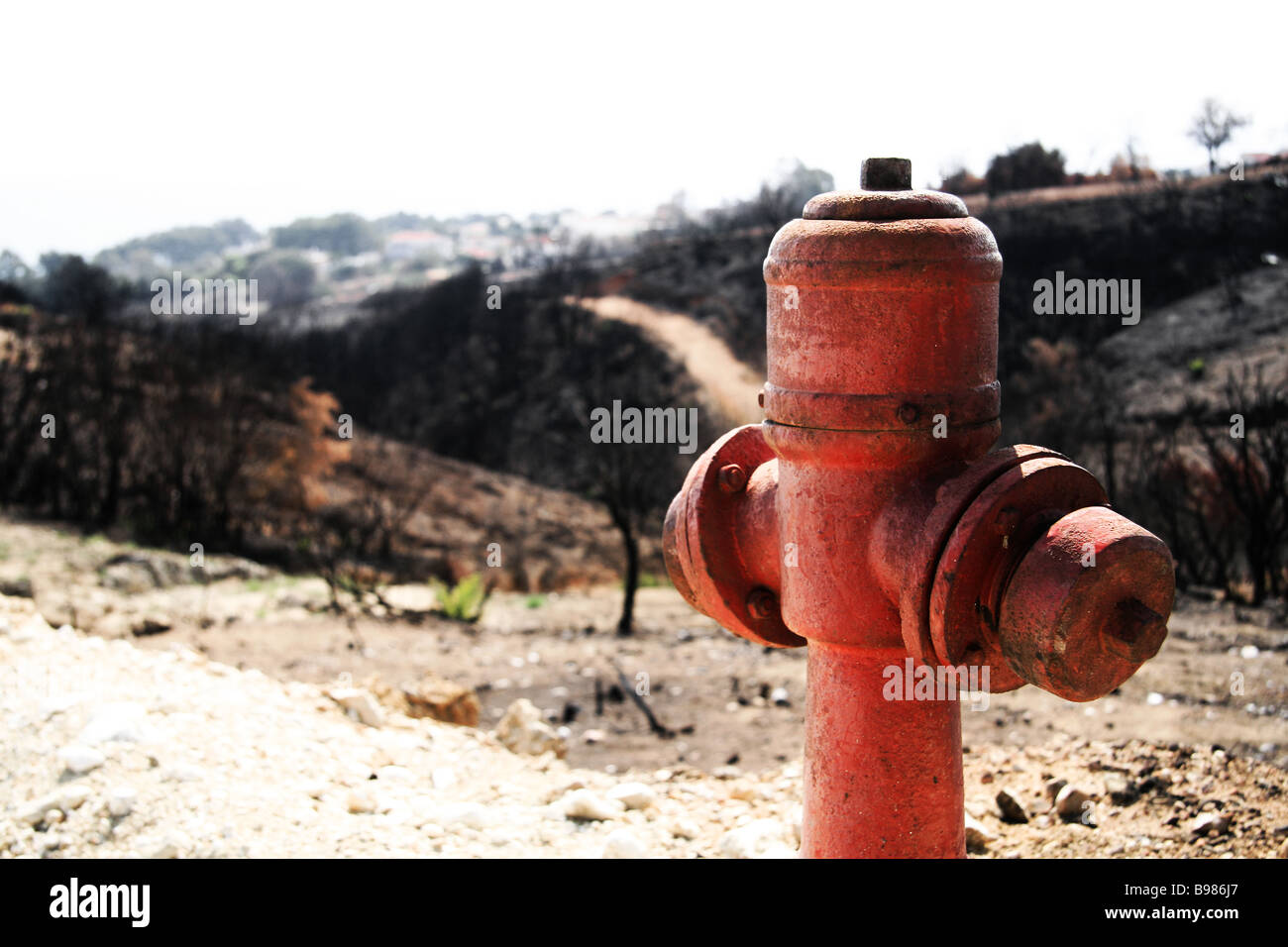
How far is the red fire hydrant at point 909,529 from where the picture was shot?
7.18 feet

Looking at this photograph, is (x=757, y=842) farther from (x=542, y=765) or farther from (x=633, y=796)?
(x=542, y=765)

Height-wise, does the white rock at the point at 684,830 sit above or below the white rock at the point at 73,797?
below

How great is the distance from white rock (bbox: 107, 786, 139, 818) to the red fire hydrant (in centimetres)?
223

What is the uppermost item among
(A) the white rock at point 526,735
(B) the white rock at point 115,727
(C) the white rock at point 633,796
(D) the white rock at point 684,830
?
→ (B) the white rock at point 115,727

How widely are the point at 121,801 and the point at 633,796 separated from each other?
1790 mm

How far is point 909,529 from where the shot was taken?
2.45 m

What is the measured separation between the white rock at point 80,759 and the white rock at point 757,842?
2.16 metres

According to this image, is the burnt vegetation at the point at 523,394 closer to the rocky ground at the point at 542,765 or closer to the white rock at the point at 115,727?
the rocky ground at the point at 542,765

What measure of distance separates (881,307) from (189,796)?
9.34 ft

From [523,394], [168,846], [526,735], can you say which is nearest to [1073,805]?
[526,735]

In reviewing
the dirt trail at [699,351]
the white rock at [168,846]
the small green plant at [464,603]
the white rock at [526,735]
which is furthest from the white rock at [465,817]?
the dirt trail at [699,351]

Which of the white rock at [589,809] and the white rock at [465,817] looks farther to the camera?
the white rock at [589,809]

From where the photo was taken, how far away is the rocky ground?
3590 millimetres

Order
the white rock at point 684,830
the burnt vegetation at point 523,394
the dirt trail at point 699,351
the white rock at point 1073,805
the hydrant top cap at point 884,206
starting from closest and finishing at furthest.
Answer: the hydrant top cap at point 884,206
the white rock at point 1073,805
the white rock at point 684,830
the burnt vegetation at point 523,394
the dirt trail at point 699,351
